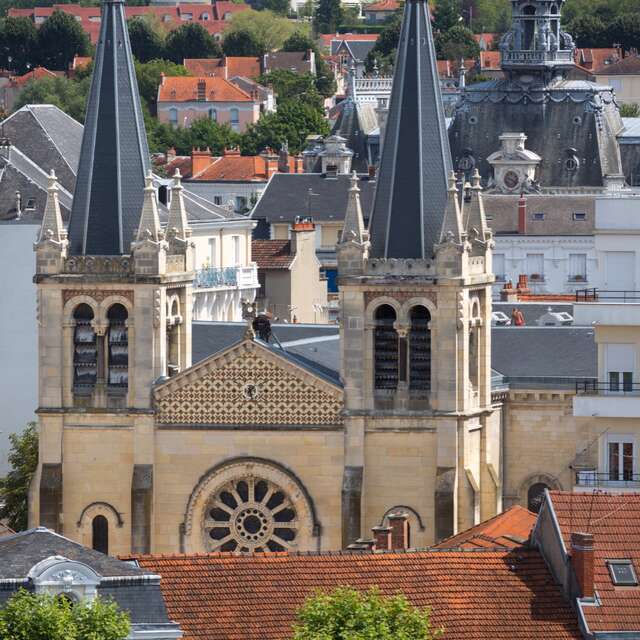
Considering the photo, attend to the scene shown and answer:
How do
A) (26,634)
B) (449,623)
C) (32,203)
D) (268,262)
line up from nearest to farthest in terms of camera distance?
1. (26,634)
2. (449,623)
3. (32,203)
4. (268,262)

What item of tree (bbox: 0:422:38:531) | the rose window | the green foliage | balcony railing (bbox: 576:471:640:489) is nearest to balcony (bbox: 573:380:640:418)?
balcony railing (bbox: 576:471:640:489)

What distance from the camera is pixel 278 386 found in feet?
386

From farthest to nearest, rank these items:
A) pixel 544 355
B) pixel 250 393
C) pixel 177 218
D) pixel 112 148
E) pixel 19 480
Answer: pixel 19 480
pixel 544 355
pixel 177 218
pixel 112 148
pixel 250 393

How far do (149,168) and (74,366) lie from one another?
5.75 m

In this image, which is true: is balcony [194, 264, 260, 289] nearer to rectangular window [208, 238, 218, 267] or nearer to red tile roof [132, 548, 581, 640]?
rectangular window [208, 238, 218, 267]

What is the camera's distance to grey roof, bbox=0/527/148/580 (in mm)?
88250

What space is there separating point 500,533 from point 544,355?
21239 mm

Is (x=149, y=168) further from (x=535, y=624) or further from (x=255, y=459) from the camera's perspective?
(x=535, y=624)

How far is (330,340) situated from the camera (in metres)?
123

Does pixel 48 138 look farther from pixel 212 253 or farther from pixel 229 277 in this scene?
pixel 229 277

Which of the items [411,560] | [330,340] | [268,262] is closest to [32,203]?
[268,262]

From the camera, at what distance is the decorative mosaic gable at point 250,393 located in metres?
117

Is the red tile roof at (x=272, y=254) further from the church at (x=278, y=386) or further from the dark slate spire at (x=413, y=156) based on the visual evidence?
the dark slate spire at (x=413, y=156)

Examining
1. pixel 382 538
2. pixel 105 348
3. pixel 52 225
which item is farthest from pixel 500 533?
pixel 52 225
